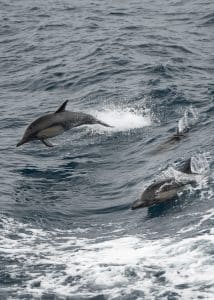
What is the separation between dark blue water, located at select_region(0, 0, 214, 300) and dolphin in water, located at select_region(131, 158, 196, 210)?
12.3 inches

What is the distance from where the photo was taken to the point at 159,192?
64.7 ft

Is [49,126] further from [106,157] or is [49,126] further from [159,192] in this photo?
[159,192]

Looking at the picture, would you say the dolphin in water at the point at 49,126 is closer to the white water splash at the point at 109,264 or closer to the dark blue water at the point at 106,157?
the dark blue water at the point at 106,157

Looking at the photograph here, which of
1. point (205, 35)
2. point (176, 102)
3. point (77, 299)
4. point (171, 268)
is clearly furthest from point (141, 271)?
point (205, 35)

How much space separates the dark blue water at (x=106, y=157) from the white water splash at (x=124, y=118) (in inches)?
2.7

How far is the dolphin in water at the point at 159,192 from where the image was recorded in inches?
774

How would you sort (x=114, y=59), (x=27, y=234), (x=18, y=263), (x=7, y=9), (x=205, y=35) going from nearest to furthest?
(x=18, y=263)
(x=27, y=234)
(x=114, y=59)
(x=205, y=35)
(x=7, y=9)

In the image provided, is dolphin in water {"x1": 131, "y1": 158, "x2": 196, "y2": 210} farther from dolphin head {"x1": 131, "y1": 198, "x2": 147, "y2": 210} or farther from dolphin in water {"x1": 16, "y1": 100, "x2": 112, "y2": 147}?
dolphin in water {"x1": 16, "y1": 100, "x2": 112, "y2": 147}

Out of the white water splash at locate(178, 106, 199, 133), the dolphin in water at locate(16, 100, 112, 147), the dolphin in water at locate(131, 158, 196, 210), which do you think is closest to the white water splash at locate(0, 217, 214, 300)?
the dolphin in water at locate(131, 158, 196, 210)

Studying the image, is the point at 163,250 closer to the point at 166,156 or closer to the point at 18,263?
the point at 18,263

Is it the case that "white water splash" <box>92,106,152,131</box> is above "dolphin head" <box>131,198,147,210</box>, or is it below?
below

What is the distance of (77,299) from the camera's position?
51.1ft

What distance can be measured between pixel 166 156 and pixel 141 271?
24.8 ft

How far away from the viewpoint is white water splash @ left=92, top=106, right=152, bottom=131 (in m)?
27.2
